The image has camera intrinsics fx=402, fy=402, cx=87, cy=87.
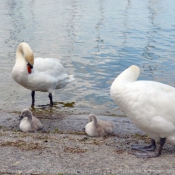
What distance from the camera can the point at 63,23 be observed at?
2327 cm

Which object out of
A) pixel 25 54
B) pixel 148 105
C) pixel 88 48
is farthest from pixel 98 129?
pixel 88 48

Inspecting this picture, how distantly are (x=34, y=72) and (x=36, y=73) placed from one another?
0.05m

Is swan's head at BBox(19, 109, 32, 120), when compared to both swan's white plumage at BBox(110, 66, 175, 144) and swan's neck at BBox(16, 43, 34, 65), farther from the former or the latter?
swan's white plumage at BBox(110, 66, 175, 144)

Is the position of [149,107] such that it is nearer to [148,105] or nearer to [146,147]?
[148,105]

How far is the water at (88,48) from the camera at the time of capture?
10.0 metres

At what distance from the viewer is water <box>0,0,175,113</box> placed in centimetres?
1005

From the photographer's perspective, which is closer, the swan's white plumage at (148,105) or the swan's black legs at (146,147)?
the swan's white plumage at (148,105)

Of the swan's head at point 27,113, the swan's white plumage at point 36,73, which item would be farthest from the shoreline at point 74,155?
the swan's white plumage at point 36,73

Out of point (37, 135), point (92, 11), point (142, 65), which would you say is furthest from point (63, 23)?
point (37, 135)

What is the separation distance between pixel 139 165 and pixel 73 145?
112cm

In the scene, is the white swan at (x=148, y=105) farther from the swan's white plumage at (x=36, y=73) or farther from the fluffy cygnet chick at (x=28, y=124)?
the swan's white plumage at (x=36, y=73)

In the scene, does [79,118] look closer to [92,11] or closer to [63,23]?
[63,23]

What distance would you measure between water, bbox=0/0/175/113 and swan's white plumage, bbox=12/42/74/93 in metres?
0.60

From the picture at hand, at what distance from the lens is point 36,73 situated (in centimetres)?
873
